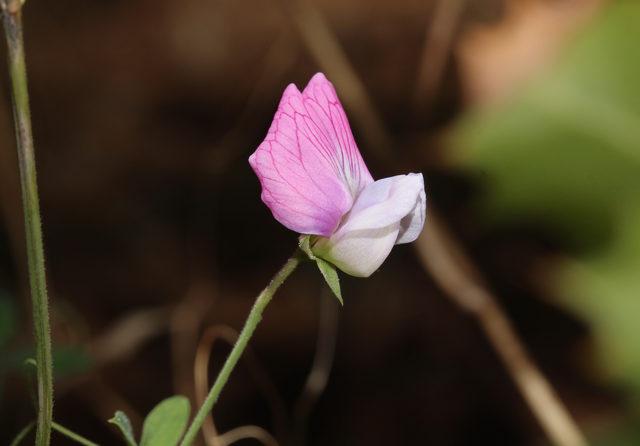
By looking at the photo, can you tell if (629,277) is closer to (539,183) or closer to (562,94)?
(539,183)

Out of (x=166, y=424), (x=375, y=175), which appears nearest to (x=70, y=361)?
(x=166, y=424)

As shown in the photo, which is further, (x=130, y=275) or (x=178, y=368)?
(x=130, y=275)

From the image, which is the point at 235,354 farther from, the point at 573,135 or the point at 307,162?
the point at 573,135

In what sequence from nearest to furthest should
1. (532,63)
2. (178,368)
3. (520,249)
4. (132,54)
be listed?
(178,368) < (532,63) < (520,249) < (132,54)

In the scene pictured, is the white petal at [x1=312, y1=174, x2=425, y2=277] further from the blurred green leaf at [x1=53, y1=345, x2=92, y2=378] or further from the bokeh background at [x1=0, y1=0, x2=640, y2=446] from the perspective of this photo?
the bokeh background at [x1=0, y1=0, x2=640, y2=446]

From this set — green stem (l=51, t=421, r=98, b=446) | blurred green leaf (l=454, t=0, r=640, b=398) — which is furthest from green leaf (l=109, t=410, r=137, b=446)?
blurred green leaf (l=454, t=0, r=640, b=398)

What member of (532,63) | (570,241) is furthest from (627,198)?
(532,63)
